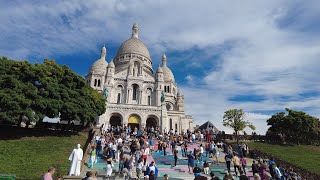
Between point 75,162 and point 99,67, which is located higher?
point 99,67

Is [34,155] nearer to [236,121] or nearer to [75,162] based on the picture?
[75,162]

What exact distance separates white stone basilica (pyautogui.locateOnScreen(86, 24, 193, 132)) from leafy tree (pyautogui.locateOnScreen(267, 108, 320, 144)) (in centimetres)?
1834

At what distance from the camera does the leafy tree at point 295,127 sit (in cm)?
3725

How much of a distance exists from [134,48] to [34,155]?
49006mm

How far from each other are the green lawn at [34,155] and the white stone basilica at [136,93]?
18.1m

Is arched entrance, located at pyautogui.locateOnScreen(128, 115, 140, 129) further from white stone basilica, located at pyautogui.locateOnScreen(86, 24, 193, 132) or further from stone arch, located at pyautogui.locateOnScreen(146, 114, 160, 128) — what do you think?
Answer: stone arch, located at pyautogui.locateOnScreen(146, 114, 160, 128)

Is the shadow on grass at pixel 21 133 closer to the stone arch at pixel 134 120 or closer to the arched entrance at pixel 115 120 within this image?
the stone arch at pixel 134 120

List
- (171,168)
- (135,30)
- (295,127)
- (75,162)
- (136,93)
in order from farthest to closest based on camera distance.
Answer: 1. (135,30)
2. (136,93)
3. (295,127)
4. (171,168)
5. (75,162)

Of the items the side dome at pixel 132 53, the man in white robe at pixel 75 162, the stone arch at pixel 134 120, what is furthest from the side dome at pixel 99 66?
the man in white robe at pixel 75 162

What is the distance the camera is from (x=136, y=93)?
49719mm

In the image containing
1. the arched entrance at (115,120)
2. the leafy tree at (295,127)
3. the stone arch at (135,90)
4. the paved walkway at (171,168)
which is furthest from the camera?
the stone arch at (135,90)

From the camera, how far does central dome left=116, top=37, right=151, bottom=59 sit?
63500 millimetres

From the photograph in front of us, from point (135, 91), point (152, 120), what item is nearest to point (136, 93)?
point (135, 91)

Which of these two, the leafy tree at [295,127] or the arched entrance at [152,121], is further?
the arched entrance at [152,121]
